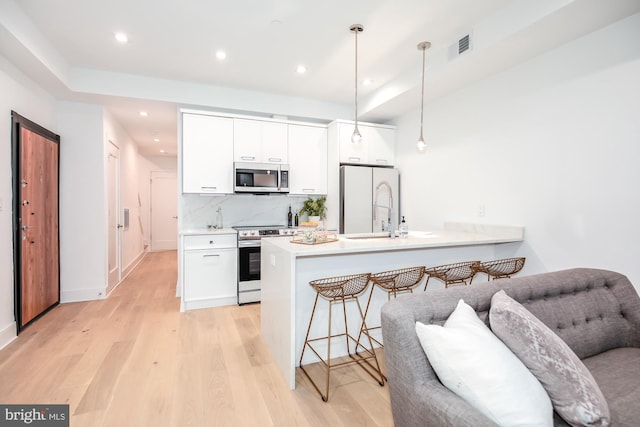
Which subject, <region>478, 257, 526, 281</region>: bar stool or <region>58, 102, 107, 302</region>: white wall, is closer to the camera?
<region>478, 257, 526, 281</region>: bar stool

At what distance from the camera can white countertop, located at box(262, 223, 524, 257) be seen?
2.17 m

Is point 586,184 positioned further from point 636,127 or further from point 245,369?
point 245,369

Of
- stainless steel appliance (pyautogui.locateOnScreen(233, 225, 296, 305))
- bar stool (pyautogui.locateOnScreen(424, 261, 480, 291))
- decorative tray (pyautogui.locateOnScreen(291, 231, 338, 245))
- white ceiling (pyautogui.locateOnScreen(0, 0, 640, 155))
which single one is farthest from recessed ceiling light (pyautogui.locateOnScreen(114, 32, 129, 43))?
bar stool (pyautogui.locateOnScreen(424, 261, 480, 291))

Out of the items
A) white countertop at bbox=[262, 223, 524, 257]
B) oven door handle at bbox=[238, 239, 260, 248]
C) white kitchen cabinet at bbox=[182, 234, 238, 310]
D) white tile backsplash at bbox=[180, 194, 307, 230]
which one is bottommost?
white kitchen cabinet at bbox=[182, 234, 238, 310]

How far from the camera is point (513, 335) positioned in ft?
4.00

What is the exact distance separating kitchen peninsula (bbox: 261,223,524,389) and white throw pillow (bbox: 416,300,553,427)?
1051 mm

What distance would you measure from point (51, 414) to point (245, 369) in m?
1.18

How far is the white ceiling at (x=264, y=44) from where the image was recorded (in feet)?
8.04

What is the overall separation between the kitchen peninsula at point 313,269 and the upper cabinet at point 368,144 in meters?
2.00

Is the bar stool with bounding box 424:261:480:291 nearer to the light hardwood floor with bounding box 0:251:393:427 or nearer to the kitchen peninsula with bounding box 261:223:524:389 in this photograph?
the kitchen peninsula with bounding box 261:223:524:389

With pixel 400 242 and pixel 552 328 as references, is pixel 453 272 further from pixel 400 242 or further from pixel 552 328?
pixel 552 328

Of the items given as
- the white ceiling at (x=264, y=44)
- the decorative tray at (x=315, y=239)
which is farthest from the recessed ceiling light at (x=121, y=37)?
the decorative tray at (x=315, y=239)

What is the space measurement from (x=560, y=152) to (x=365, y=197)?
2302 millimetres

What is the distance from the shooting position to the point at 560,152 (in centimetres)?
267
